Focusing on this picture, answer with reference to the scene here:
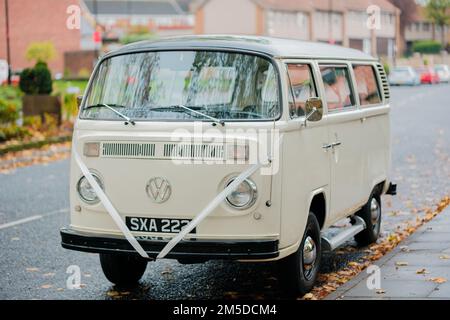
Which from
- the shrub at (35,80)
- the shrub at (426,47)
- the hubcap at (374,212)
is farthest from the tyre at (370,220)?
the shrub at (426,47)

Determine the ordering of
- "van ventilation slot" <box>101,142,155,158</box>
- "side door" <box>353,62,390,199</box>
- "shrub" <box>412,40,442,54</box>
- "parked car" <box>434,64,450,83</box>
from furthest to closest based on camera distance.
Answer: "shrub" <box>412,40,442,54</box>
"parked car" <box>434,64,450,83</box>
"side door" <box>353,62,390,199</box>
"van ventilation slot" <box>101,142,155,158</box>

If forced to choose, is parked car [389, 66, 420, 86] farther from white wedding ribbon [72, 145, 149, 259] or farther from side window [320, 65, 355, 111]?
white wedding ribbon [72, 145, 149, 259]

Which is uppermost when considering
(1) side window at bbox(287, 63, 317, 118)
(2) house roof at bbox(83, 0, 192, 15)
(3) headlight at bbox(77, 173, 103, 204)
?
(2) house roof at bbox(83, 0, 192, 15)

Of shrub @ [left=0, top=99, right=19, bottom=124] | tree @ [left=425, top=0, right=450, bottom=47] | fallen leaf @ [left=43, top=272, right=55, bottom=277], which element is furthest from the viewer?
tree @ [left=425, top=0, right=450, bottom=47]

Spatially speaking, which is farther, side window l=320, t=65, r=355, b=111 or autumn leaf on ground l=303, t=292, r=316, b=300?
side window l=320, t=65, r=355, b=111

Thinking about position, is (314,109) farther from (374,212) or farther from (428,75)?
(428,75)

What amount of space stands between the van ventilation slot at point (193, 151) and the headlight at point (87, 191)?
0.65 metres

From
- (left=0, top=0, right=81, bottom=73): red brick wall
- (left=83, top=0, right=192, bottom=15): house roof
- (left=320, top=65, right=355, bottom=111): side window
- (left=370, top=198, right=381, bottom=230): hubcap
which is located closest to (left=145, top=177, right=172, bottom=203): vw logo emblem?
(left=320, top=65, right=355, bottom=111): side window

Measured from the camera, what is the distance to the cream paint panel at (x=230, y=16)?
95.5 m

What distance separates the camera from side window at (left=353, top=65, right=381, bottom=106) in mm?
9203

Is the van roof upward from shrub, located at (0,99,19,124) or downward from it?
upward

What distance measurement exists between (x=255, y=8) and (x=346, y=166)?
88424 millimetres

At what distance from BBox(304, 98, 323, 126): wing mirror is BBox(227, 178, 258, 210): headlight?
86cm
